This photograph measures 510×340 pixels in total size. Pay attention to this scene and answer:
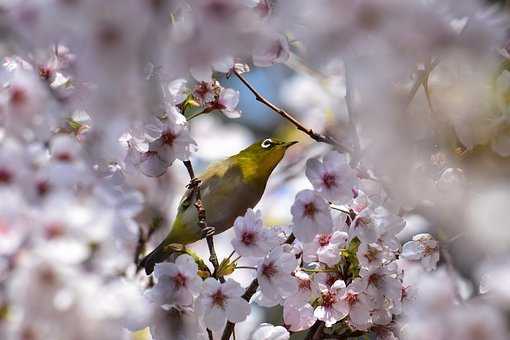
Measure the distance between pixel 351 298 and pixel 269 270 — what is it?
15cm

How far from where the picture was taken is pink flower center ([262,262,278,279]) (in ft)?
4.92

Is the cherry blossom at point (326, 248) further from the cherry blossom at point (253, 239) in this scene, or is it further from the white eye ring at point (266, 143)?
the white eye ring at point (266, 143)

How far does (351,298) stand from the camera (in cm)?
150

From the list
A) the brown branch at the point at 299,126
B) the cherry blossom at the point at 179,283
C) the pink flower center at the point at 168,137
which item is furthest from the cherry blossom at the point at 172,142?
the cherry blossom at the point at 179,283

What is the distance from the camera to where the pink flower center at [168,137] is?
1.63 m

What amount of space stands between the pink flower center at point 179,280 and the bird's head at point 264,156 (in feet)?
1.93

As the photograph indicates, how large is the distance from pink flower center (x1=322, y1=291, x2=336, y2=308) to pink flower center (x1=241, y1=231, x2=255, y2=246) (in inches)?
6.3

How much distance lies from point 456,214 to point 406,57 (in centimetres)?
69

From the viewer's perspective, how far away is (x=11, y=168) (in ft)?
3.17

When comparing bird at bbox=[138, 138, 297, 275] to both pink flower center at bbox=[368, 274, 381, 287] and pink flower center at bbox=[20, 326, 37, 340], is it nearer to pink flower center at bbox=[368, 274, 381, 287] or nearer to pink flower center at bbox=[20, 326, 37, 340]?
pink flower center at bbox=[368, 274, 381, 287]

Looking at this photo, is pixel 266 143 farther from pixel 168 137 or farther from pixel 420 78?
pixel 420 78

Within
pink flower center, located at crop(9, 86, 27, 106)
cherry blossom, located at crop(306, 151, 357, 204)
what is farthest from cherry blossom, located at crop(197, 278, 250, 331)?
pink flower center, located at crop(9, 86, 27, 106)

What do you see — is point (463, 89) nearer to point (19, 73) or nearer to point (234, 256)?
point (234, 256)

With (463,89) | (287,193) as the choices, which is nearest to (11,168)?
(463,89)
